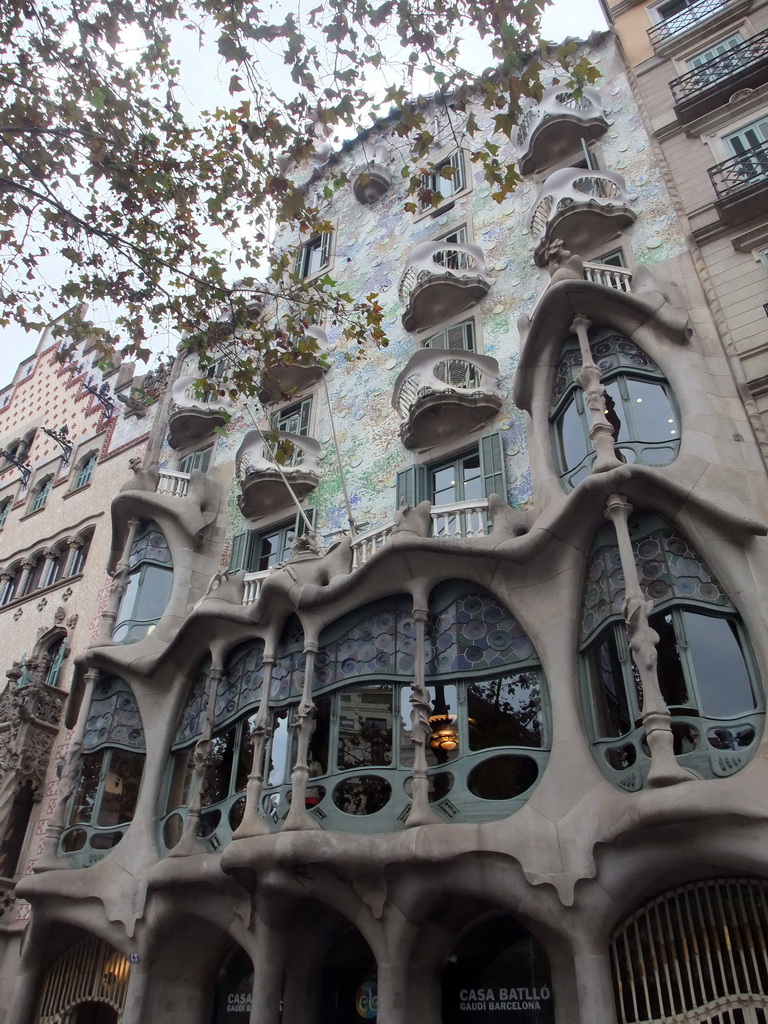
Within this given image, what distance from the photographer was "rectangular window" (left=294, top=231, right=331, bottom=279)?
20.6m

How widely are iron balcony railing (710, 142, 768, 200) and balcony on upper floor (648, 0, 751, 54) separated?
4.19 m

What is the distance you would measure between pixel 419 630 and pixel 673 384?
16.1 ft

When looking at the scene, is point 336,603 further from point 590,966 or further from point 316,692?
point 590,966

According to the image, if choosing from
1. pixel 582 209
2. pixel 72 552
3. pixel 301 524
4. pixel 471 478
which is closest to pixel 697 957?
pixel 471 478

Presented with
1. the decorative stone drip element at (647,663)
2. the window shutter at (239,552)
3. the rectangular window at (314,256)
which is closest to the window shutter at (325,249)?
the rectangular window at (314,256)

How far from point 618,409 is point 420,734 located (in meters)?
5.15

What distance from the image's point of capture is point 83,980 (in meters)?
12.8

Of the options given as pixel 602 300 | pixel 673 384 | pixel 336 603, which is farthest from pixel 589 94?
pixel 336 603

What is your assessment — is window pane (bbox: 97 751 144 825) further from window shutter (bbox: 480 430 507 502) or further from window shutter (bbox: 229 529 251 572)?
window shutter (bbox: 480 430 507 502)

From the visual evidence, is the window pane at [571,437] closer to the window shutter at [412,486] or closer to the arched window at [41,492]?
the window shutter at [412,486]

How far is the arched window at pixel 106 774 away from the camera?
43.2ft

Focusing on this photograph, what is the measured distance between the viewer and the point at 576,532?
33.2 ft

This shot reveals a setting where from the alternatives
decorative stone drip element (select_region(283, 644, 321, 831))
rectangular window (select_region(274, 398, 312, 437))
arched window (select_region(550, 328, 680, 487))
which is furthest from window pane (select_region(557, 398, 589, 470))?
rectangular window (select_region(274, 398, 312, 437))

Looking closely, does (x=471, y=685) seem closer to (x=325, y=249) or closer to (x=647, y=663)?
(x=647, y=663)
